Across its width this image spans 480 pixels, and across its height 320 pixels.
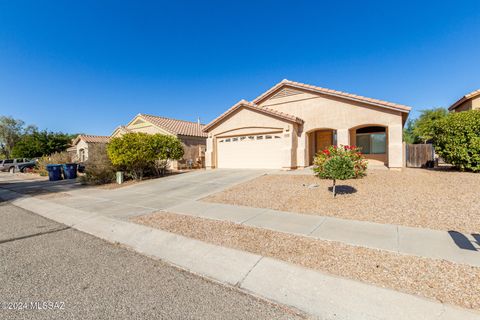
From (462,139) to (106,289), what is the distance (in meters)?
15.3

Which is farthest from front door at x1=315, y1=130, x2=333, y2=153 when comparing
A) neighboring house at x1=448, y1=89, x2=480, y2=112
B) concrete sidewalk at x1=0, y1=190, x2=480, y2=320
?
concrete sidewalk at x1=0, y1=190, x2=480, y2=320

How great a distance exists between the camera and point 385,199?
735 centimetres

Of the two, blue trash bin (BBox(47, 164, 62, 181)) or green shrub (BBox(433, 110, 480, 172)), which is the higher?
green shrub (BBox(433, 110, 480, 172))

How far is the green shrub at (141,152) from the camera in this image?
13453mm

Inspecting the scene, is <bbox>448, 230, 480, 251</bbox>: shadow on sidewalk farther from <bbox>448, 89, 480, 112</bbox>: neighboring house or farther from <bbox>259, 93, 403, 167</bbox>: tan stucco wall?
<bbox>448, 89, 480, 112</bbox>: neighboring house

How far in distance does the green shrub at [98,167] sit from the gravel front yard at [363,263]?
11368 millimetres

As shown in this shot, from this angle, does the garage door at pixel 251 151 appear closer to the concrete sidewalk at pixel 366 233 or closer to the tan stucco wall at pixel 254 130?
the tan stucco wall at pixel 254 130

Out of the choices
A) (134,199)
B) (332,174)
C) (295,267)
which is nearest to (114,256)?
(295,267)

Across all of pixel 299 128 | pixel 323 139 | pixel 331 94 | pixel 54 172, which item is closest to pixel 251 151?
pixel 299 128

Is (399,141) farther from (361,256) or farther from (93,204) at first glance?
(93,204)

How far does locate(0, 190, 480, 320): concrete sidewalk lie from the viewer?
8.80 feet

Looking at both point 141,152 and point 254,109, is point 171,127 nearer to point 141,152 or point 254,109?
point 141,152

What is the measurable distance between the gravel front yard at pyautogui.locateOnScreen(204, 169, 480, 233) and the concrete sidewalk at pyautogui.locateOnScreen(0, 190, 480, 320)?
3.18 metres

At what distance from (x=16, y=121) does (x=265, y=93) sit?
203 feet
